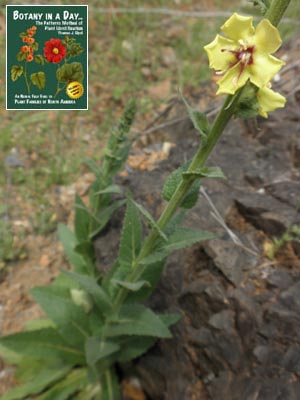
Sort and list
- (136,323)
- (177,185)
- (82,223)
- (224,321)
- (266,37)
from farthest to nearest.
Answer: (82,223) < (136,323) < (224,321) < (177,185) < (266,37)

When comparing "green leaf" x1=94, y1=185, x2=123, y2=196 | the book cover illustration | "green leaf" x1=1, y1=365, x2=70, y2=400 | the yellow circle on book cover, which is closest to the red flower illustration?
the book cover illustration

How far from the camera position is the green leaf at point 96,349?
2.34 meters

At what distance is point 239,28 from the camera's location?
4.49ft

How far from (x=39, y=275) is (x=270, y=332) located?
1834mm

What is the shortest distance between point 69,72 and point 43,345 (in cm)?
146

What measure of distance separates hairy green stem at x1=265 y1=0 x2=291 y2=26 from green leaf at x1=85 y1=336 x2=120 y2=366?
1.73 m

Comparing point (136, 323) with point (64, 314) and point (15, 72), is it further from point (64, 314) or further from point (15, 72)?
point (15, 72)

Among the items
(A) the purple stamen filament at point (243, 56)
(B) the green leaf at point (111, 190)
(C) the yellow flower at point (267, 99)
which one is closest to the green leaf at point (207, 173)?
(C) the yellow flower at point (267, 99)

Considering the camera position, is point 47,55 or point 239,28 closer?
point 239,28

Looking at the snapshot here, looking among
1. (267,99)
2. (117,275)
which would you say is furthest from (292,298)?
(267,99)

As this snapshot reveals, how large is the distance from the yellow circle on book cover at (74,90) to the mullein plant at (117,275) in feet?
0.95

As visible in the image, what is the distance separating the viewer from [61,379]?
2.72m

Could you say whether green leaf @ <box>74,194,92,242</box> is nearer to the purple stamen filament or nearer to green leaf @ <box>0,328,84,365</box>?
green leaf @ <box>0,328,84,365</box>

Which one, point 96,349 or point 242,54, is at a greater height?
point 242,54
